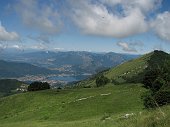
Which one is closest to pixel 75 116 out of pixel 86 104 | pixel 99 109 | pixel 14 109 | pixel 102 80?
pixel 99 109

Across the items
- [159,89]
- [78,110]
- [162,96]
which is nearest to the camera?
[162,96]

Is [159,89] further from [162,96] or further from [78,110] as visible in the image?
[78,110]

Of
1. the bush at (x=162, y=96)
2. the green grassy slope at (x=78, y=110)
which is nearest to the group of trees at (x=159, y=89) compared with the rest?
the bush at (x=162, y=96)

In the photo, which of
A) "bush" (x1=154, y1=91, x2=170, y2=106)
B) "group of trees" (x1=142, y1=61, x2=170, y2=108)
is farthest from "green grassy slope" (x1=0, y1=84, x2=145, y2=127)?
"bush" (x1=154, y1=91, x2=170, y2=106)

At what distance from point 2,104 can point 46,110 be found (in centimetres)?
3028

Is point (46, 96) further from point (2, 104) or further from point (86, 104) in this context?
point (86, 104)

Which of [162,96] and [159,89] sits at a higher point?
[159,89]

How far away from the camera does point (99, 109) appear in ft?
160

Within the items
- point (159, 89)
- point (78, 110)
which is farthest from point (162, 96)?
point (78, 110)

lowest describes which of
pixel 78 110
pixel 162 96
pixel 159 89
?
pixel 78 110

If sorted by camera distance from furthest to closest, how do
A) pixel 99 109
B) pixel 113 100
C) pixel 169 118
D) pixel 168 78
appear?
pixel 113 100, pixel 99 109, pixel 168 78, pixel 169 118

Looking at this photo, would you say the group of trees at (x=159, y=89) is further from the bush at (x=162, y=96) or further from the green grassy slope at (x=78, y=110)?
the green grassy slope at (x=78, y=110)

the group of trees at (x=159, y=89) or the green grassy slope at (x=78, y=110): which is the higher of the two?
the group of trees at (x=159, y=89)

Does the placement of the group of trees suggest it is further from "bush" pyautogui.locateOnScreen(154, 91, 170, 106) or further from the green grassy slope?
the green grassy slope
